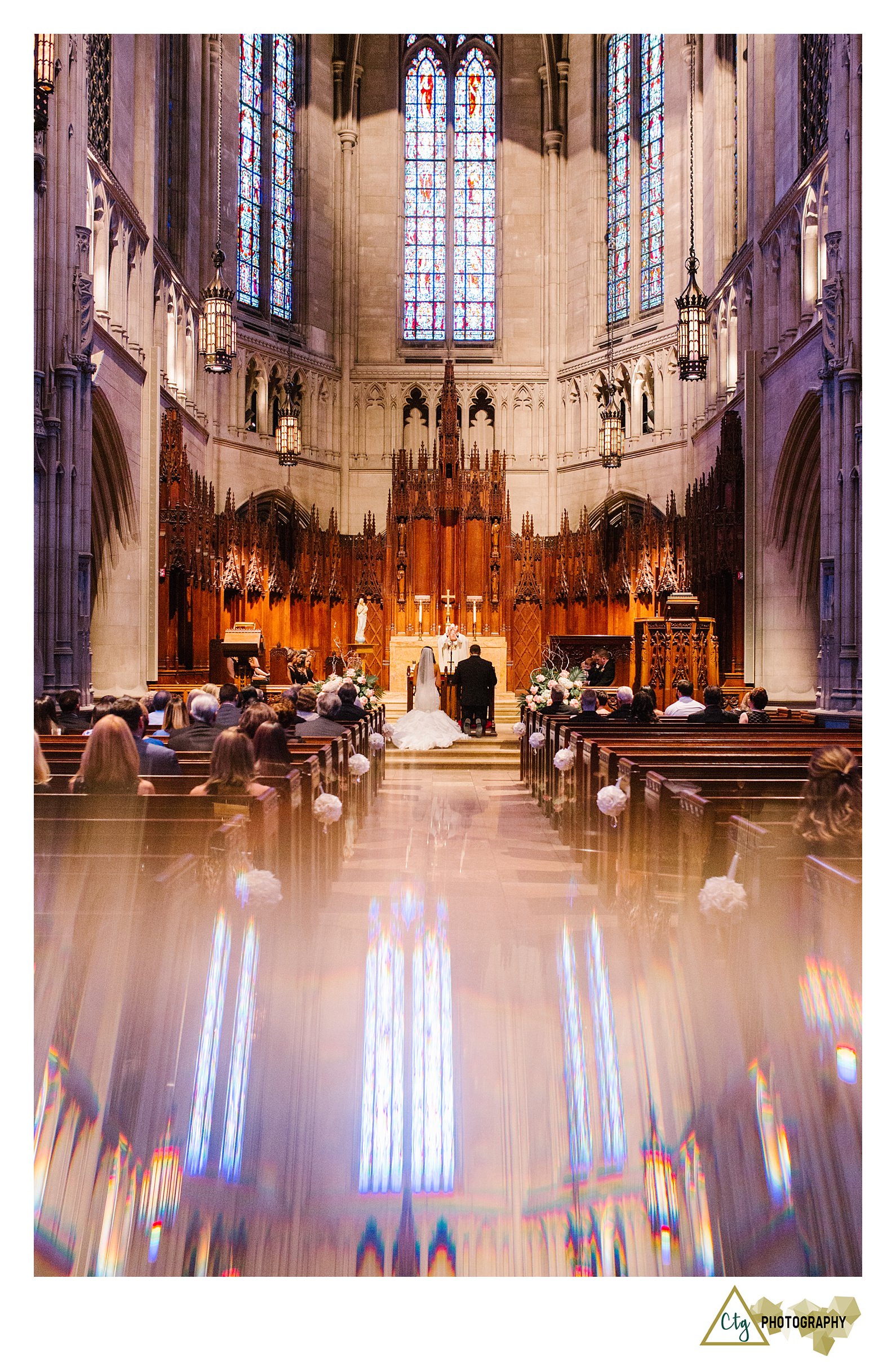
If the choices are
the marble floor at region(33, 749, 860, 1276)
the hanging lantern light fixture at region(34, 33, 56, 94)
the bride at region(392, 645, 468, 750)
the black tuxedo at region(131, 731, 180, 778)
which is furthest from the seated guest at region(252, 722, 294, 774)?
the bride at region(392, 645, 468, 750)

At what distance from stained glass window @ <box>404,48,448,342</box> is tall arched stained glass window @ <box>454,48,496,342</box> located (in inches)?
11.9

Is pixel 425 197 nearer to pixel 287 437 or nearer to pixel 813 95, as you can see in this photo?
pixel 287 437

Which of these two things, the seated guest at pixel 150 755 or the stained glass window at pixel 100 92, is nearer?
the seated guest at pixel 150 755

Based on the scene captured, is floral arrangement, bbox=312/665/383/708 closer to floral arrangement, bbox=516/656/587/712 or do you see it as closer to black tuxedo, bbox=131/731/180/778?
floral arrangement, bbox=516/656/587/712

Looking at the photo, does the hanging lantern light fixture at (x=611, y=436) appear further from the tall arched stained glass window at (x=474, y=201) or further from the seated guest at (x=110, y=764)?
the seated guest at (x=110, y=764)

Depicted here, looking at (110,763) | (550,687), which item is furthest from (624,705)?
(110,763)

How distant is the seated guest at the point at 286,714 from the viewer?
6.72 metres

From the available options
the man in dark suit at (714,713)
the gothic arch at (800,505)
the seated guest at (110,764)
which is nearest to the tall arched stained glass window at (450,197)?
the gothic arch at (800,505)

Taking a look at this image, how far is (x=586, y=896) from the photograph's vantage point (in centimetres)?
571

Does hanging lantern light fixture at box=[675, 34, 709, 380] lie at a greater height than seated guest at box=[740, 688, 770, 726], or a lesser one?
greater

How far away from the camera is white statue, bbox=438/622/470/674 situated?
50.6ft

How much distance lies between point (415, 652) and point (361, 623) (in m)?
1.95

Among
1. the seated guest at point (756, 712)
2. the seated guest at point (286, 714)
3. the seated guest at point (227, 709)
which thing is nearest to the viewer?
the seated guest at point (227, 709)

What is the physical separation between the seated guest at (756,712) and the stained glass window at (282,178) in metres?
15.9
